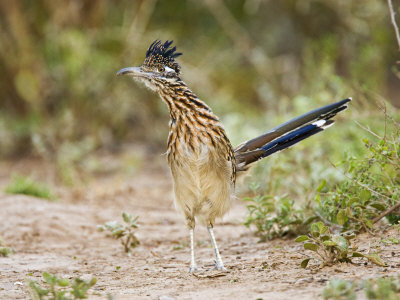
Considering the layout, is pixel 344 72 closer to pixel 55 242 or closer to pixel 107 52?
pixel 107 52

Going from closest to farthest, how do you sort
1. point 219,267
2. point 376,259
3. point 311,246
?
point 376,259 < point 311,246 < point 219,267

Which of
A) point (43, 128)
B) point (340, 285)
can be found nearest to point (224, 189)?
point (340, 285)

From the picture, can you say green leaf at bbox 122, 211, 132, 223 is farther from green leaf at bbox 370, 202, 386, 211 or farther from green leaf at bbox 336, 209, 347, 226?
green leaf at bbox 370, 202, 386, 211

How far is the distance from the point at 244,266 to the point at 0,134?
7.91m

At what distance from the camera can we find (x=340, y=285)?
2.82m

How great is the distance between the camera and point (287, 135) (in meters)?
4.98

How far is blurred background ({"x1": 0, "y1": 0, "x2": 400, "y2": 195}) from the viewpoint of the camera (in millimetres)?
9000

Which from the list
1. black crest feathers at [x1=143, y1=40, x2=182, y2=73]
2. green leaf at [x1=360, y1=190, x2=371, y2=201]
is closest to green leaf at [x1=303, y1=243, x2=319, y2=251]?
green leaf at [x1=360, y1=190, x2=371, y2=201]

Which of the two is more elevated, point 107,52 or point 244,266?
point 107,52

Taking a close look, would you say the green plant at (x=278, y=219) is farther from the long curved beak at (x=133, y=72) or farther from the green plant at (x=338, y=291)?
the green plant at (x=338, y=291)

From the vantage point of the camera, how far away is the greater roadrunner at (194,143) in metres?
4.35

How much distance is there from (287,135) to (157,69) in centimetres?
124

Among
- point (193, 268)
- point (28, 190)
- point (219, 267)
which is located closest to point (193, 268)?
point (193, 268)

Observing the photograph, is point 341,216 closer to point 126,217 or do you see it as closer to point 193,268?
point 193,268
